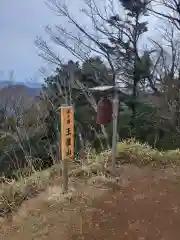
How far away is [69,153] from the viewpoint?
4.23 m

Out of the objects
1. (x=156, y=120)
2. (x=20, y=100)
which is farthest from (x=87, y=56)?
(x=156, y=120)

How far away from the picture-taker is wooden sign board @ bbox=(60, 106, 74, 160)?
13.7ft

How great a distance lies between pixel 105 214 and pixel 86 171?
1150 millimetres

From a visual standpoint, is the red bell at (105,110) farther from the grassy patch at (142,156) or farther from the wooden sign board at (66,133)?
the grassy patch at (142,156)

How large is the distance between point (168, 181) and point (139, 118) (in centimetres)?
1128

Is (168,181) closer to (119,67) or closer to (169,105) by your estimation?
(169,105)

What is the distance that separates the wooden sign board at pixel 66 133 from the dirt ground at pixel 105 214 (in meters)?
0.47

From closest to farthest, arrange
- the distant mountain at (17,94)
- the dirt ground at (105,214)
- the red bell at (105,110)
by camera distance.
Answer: the dirt ground at (105,214), the red bell at (105,110), the distant mountain at (17,94)

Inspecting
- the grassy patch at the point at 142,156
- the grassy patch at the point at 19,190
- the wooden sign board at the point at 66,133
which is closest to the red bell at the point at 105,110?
the wooden sign board at the point at 66,133

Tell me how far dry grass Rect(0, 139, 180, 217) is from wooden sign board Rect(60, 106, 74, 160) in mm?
702

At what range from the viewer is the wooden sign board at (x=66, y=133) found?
4176 mm

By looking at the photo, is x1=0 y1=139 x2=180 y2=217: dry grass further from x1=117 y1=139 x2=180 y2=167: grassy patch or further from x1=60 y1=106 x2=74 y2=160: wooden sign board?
x1=60 y1=106 x2=74 y2=160: wooden sign board

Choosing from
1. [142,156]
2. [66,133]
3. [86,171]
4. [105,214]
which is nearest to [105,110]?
[66,133]

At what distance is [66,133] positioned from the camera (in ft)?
13.8
